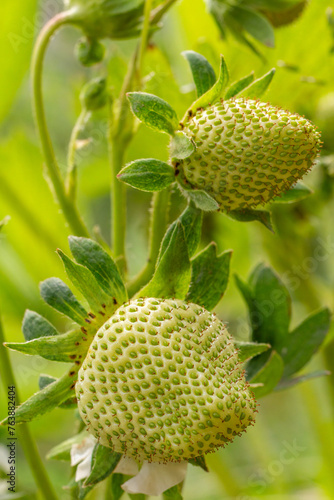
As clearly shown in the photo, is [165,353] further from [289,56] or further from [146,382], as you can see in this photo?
[289,56]

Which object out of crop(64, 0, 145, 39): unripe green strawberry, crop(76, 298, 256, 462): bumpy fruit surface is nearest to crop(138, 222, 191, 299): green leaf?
crop(76, 298, 256, 462): bumpy fruit surface

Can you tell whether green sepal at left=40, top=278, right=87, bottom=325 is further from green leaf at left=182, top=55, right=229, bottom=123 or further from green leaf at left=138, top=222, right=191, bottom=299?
green leaf at left=182, top=55, right=229, bottom=123

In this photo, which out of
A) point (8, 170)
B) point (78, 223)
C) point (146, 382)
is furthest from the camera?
point (8, 170)

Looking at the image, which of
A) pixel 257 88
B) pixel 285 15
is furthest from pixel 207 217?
pixel 257 88

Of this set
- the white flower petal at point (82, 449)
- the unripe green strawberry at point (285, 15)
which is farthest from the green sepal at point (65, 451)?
the unripe green strawberry at point (285, 15)

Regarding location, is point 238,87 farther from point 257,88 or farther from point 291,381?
point 291,381

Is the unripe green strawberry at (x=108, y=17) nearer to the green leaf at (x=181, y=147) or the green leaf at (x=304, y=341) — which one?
the green leaf at (x=181, y=147)

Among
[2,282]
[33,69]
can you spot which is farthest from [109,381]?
[2,282]
